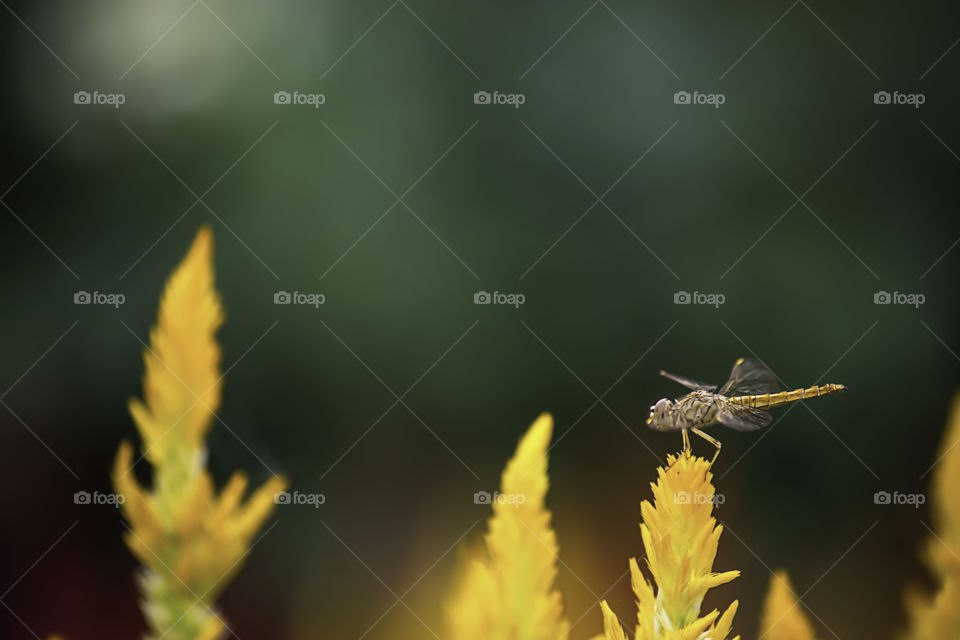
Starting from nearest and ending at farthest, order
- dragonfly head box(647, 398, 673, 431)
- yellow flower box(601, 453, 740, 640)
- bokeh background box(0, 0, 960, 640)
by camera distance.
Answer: yellow flower box(601, 453, 740, 640) → dragonfly head box(647, 398, 673, 431) → bokeh background box(0, 0, 960, 640)

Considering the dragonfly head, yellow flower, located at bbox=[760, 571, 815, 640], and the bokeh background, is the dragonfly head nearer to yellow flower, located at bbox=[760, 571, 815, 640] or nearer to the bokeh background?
yellow flower, located at bbox=[760, 571, 815, 640]

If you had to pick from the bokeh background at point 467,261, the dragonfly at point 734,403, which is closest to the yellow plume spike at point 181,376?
the dragonfly at point 734,403

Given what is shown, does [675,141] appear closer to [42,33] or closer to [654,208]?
[654,208]

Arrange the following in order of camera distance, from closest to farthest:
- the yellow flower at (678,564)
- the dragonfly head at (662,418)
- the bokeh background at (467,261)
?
the yellow flower at (678,564)
the dragonfly head at (662,418)
the bokeh background at (467,261)

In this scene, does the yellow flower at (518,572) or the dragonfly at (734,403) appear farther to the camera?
the dragonfly at (734,403)

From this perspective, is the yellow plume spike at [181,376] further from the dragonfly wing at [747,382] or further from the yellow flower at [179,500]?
the dragonfly wing at [747,382]

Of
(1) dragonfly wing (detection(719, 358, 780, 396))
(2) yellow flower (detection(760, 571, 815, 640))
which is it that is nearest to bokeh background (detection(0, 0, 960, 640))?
(1) dragonfly wing (detection(719, 358, 780, 396))

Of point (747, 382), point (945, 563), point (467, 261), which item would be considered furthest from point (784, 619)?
point (467, 261)
